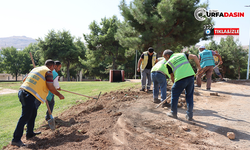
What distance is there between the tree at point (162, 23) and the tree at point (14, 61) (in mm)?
37291

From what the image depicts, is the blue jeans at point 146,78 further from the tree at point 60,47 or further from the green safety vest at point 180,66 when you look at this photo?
the tree at point 60,47

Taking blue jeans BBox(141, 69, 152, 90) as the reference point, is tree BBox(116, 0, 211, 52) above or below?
above

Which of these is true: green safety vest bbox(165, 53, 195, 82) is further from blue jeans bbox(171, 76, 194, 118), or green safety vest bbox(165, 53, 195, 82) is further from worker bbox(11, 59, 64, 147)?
worker bbox(11, 59, 64, 147)

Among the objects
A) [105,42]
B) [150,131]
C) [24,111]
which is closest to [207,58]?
[150,131]

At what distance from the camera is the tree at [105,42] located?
28.1 metres

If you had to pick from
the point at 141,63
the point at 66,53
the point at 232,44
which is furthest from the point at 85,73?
the point at 141,63

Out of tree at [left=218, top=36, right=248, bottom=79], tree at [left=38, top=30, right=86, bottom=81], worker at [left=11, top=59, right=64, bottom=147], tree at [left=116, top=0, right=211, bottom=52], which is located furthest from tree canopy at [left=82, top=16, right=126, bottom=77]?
worker at [left=11, top=59, right=64, bottom=147]

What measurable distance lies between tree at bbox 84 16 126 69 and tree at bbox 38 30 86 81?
20.3 ft

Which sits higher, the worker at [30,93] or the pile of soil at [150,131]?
the worker at [30,93]

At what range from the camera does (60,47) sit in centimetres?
3350

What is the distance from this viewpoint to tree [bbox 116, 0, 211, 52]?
510 inches

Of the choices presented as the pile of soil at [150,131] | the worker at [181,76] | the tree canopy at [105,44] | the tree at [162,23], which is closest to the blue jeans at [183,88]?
the worker at [181,76]

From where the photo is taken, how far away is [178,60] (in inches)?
158

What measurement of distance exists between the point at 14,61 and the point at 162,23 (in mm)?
43025
